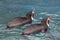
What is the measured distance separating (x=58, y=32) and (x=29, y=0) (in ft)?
20.0

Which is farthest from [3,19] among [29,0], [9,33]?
[29,0]

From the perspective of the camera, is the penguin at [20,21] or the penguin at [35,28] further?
the penguin at [20,21]

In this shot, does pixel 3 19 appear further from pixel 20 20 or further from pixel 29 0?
pixel 29 0

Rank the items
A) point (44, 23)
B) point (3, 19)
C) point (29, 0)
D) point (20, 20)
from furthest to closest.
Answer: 1. point (29, 0)
2. point (3, 19)
3. point (20, 20)
4. point (44, 23)

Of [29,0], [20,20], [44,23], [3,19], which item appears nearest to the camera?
[44,23]

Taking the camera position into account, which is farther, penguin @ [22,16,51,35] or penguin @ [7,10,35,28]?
penguin @ [7,10,35,28]

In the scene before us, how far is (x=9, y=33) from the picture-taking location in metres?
5.61

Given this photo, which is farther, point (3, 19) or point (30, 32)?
point (3, 19)

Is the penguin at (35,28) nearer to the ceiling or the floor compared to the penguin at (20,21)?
nearer to the floor

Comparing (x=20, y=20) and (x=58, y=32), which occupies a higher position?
(x=20, y=20)

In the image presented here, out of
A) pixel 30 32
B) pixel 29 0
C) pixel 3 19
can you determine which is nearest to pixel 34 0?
pixel 29 0

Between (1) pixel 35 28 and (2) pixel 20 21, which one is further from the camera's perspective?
(2) pixel 20 21

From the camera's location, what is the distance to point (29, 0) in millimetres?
11672

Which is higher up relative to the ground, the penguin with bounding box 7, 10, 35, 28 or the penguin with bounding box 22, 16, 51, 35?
the penguin with bounding box 7, 10, 35, 28
